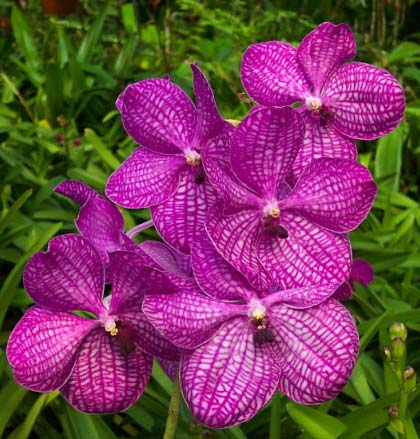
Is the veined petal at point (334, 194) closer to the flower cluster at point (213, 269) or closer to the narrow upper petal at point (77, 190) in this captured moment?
the flower cluster at point (213, 269)

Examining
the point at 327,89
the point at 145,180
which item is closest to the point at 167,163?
the point at 145,180

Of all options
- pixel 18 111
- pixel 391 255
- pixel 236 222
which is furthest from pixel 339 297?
pixel 18 111

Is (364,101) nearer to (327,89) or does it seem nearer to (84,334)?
(327,89)

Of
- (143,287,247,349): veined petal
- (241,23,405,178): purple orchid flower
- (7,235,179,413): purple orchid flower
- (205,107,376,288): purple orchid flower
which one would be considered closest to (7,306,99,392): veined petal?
(7,235,179,413): purple orchid flower

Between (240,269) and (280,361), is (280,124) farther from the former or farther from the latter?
(280,361)

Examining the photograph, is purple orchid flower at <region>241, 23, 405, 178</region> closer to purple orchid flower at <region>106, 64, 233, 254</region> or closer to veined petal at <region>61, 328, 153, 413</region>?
purple orchid flower at <region>106, 64, 233, 254</region>
